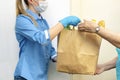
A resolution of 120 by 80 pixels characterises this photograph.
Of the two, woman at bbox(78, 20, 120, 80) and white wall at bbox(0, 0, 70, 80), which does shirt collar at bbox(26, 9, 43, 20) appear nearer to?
white wall at bbox(0, 0, 70, 80)

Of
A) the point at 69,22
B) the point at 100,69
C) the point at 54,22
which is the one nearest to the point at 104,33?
the point at 69,22

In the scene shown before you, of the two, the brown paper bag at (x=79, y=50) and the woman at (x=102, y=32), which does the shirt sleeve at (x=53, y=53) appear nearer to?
the brown paper bag at (x=79, y=50)

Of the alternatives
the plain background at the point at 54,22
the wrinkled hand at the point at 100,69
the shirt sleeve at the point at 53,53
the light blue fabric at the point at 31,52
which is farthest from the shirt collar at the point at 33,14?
the wrinkled hand at the point at 100,69

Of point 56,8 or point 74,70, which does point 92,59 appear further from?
point 56,8

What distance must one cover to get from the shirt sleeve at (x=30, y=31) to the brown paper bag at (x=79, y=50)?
119mm

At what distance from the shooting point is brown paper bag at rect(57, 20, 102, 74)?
1.60 m

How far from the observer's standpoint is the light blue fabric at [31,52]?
1628 mm

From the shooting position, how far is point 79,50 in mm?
1600

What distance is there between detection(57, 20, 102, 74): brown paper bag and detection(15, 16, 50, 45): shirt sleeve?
4.7 inches

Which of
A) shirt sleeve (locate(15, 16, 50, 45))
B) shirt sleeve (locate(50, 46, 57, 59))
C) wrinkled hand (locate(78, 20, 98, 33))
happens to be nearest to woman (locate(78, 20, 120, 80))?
wrinkled hand (locate(78, 20, 98, 33))

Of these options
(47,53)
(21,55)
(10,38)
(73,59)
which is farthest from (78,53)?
(10,38)

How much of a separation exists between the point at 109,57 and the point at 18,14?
2.54ft

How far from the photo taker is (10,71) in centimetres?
197

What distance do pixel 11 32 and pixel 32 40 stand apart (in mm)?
359
